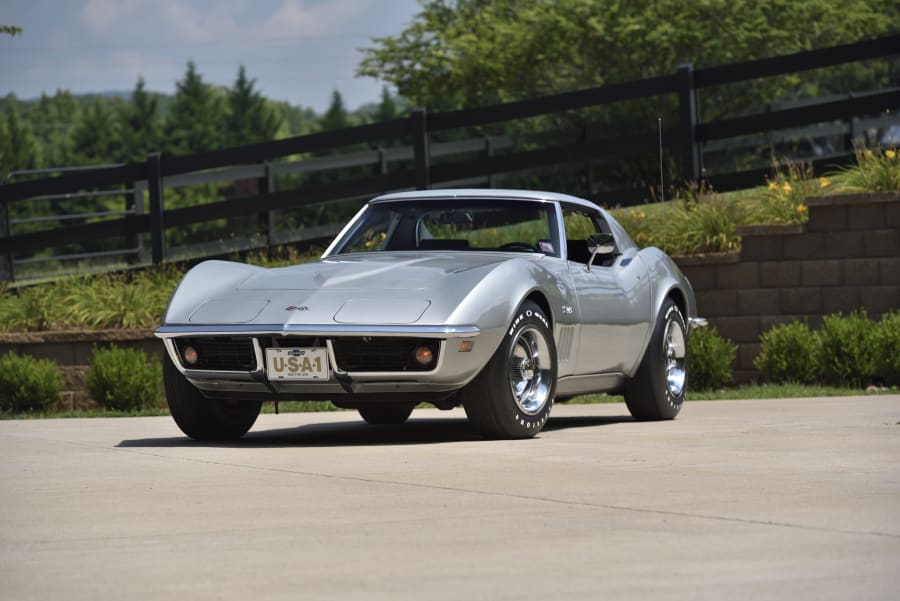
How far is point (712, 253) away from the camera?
14344mm

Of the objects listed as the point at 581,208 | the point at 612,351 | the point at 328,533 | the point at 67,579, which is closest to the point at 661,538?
the point at 328,533

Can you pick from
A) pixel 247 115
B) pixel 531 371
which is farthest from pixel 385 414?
pixel 247 115

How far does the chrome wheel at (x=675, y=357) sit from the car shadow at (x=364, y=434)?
41 centimetres

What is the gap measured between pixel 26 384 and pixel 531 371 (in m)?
6.34

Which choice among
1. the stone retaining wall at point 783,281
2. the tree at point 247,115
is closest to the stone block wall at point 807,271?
the stone retaining wall at point 783,281

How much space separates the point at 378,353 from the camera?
25.5 ft

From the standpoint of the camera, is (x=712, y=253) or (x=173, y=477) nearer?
(x=173, y=477)

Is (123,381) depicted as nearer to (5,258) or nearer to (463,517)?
(5,258)

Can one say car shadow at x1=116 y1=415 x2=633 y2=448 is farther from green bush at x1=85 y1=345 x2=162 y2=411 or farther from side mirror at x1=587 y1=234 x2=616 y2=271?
green bush at x1=85 y1=345 x2=162 y2=411

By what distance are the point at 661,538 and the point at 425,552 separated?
747 mm

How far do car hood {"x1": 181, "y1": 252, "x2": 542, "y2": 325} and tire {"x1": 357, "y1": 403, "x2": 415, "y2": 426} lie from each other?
5.55 ft

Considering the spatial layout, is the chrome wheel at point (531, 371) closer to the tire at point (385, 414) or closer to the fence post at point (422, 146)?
the tire at point (385, 414)

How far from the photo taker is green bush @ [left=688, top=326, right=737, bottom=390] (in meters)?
13.3

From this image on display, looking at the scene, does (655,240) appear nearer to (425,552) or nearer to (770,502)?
(770,502)
